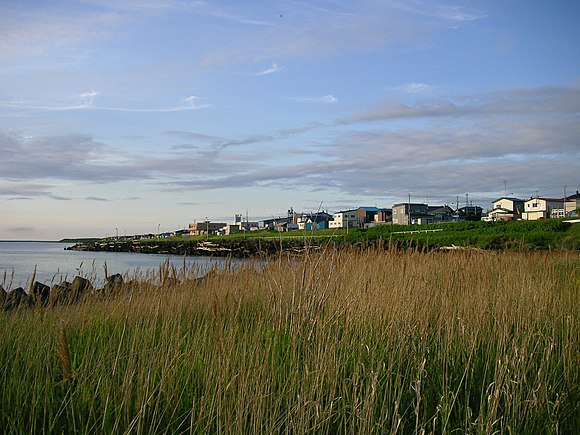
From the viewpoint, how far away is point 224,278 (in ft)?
25.5

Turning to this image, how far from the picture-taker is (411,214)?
286 ft

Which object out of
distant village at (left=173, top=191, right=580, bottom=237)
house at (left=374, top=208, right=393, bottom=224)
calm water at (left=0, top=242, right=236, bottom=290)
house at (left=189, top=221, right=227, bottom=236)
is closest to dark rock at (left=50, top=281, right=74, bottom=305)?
calm water at (left=0, top=242, right=236, bottom=290)

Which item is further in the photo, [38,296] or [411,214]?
[411,214]

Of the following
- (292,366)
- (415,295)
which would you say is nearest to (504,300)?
(415,295)

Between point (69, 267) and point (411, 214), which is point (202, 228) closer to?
point (411, 214)

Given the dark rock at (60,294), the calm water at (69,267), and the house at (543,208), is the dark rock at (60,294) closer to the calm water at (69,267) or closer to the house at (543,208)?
the calm water at (69,267)

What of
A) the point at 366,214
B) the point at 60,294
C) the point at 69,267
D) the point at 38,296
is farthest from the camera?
the point at 366,214

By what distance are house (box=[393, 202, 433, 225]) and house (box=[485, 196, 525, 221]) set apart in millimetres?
9742

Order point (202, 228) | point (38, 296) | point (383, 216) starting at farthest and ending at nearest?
1. point (202, 228)
2. point (383, 216)
3. point (38, 296)

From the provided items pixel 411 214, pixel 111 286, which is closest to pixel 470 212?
pixel 411 214

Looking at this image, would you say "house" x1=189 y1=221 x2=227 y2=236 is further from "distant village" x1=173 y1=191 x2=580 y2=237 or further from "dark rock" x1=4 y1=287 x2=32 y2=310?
"dark rock" x1=4 y1=287 x2=32 y2=310

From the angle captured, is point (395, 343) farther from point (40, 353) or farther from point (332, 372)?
point (40, 353)

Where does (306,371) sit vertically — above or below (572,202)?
below

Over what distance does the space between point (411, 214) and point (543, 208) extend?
19644mm
